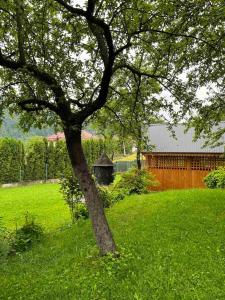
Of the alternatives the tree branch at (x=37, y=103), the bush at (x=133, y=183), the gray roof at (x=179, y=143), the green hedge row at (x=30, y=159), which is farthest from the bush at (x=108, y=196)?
the green hedge row at (x=30, y=159)

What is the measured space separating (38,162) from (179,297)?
28102 millimetres

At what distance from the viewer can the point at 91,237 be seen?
10.6m

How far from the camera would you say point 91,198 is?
8.55 m

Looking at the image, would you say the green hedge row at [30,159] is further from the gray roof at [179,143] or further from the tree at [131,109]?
the tree at [131,109]

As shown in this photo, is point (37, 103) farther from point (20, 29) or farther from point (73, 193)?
point (73, 193)

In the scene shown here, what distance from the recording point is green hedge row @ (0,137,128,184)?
3094 centimetres

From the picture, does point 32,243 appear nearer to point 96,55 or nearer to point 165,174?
point 96,55

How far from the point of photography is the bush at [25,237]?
10984 mm

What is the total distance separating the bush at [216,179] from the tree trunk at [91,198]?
12264 millimetres

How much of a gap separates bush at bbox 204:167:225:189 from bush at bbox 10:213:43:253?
421 inches

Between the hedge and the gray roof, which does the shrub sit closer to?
the gray roof

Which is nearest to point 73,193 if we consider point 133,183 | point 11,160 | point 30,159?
point 133,183

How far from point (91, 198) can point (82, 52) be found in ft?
11.6

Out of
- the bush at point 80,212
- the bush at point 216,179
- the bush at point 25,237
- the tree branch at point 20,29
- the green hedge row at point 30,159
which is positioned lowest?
the bush at point 25,237
